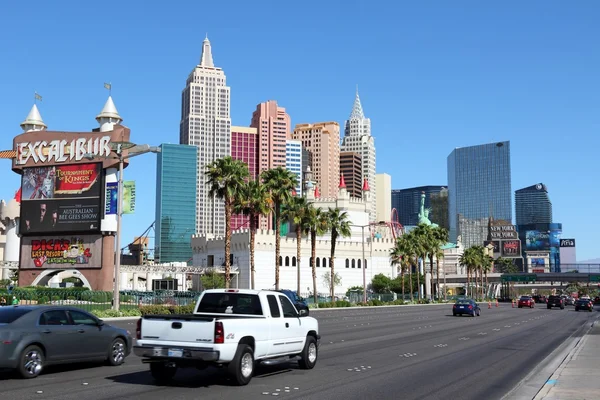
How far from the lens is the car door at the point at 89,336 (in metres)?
14.5

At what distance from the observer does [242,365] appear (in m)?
12.7

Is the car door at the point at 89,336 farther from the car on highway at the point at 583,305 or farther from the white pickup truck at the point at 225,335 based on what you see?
the car on highway at the point at 583,305

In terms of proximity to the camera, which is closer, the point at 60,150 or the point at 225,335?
the point at 225,335

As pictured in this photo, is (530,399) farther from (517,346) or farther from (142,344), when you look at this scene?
(517,346)

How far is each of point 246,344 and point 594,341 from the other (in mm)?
15556

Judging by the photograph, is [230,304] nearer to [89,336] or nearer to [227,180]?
[89,336]

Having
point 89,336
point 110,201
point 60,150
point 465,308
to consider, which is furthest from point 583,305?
point 89,336

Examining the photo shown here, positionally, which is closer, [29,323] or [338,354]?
[29,323]

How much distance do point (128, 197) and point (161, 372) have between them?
2656 inches

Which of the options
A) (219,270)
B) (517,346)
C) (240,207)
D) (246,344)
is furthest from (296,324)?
(219,270)

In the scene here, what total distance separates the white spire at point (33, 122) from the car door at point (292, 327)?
7376 centimetres

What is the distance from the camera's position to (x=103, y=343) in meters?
15.2

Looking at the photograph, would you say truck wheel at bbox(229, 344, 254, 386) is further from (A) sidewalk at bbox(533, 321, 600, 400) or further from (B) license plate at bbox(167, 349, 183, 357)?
(A) sidewalk at bbox(533, 321, 600, 400)

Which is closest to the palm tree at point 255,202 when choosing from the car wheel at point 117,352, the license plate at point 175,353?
the car wheel at point 117,352
